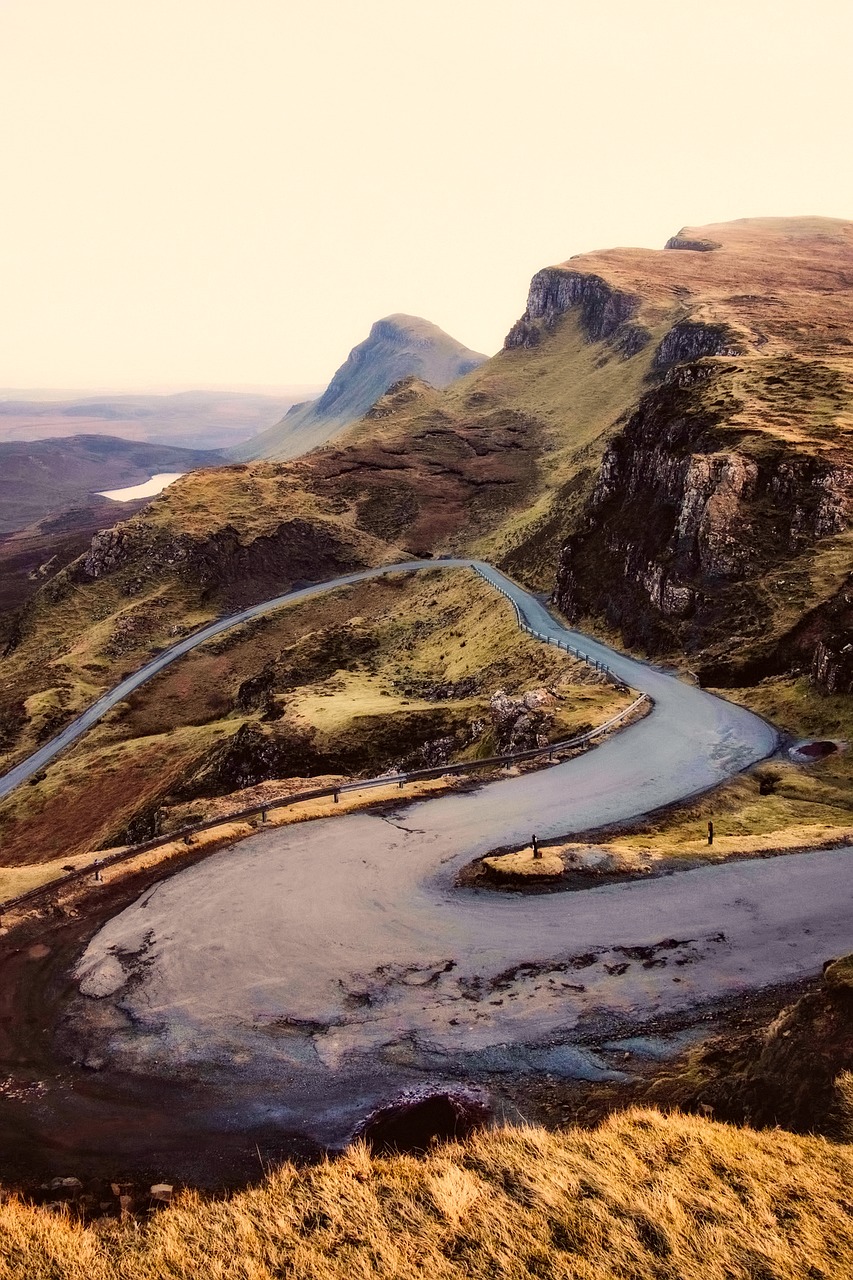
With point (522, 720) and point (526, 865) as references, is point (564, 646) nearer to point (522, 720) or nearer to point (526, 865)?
point (522, 720)

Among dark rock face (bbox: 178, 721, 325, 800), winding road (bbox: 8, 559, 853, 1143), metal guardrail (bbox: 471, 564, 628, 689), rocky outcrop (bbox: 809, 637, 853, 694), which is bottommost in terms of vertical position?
dark rock face (bbox: 178, 721, 325, 800)

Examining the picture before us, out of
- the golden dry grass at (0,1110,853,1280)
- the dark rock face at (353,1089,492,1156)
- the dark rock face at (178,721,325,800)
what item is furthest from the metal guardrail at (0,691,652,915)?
Result: the dark rock face at (178,721,325,800)

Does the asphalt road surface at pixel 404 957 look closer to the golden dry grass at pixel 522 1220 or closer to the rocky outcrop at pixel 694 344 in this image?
the golden dry grass at pixel 522 1220

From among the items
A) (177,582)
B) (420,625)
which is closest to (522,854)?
(420,625)

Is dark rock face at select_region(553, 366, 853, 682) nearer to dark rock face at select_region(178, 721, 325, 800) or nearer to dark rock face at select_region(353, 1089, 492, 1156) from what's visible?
dark rock face at select_region(178, 721, 325, 800)

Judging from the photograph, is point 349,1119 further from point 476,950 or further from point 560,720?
point 560,720

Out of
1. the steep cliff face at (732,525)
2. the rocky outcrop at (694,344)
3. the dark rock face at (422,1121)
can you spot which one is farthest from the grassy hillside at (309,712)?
the rocky outcrop at (694,344)

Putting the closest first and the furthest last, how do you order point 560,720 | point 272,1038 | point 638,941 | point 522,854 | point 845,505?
point 272,1038 → point 638,941 → point 522,854 → point 560,720 → point 845,505
